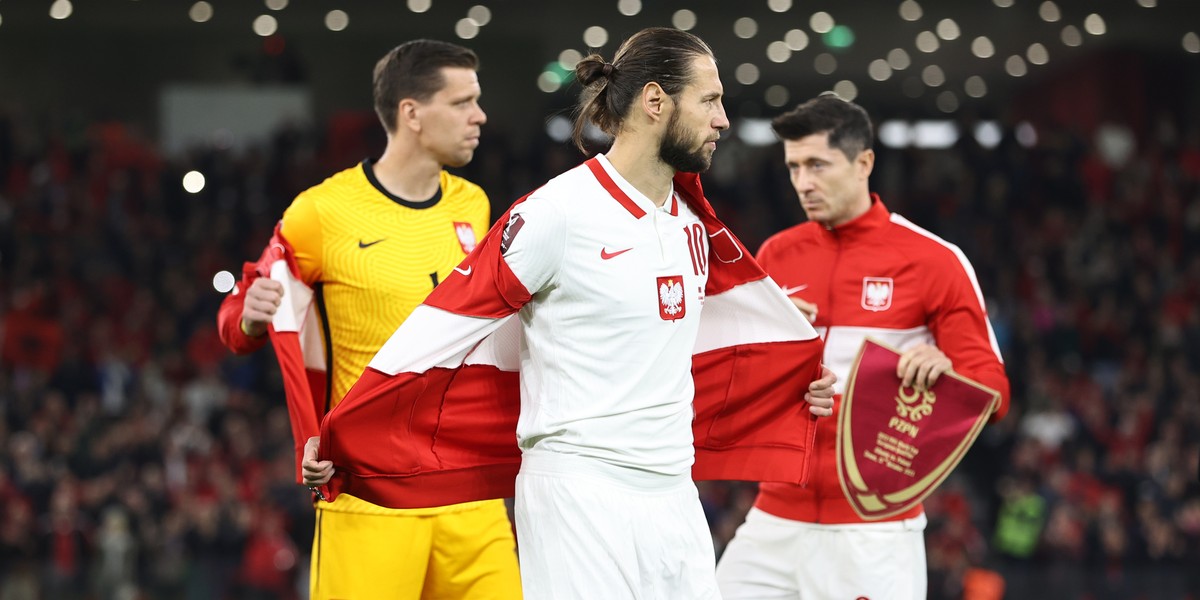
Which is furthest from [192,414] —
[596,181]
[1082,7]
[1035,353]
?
[1082,7]

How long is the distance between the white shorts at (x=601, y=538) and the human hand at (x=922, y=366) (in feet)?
4.73

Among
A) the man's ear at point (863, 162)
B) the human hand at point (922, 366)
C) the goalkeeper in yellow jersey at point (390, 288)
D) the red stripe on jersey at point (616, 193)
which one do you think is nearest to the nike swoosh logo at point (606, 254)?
the red stripe on jersey at point (616, 193)

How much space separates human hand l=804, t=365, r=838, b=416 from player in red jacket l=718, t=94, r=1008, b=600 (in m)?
0.57

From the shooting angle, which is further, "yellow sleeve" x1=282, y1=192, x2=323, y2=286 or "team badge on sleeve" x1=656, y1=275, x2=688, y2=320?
"yellow sleeve" x1=282, y1=192, x2=323, y2=286

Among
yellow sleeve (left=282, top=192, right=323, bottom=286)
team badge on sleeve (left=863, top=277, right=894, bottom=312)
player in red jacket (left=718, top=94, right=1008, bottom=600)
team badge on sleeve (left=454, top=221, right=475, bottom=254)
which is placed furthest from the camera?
team badge on sleeve (left=863, top=277, right=894, bottom=312)

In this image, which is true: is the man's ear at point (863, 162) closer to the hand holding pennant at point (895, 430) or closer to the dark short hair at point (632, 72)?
the hand holding pennant at point (895, 430)

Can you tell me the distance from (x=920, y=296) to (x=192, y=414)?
36.4 feet

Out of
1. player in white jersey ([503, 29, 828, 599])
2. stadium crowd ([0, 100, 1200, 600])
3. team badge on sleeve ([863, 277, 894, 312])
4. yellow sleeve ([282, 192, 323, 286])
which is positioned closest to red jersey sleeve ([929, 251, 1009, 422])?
team badge on sleeve ([863, 277, 894, 312])

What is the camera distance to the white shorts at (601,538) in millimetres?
3486

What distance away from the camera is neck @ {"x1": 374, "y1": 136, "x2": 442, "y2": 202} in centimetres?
476

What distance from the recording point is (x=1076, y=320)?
60.3ft

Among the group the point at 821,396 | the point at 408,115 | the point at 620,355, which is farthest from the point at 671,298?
the point at 408,115

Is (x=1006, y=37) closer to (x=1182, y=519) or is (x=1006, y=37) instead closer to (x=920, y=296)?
(x=1182, y=519)

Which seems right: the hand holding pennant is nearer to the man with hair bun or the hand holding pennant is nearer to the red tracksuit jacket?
the red tracksuit jacket
